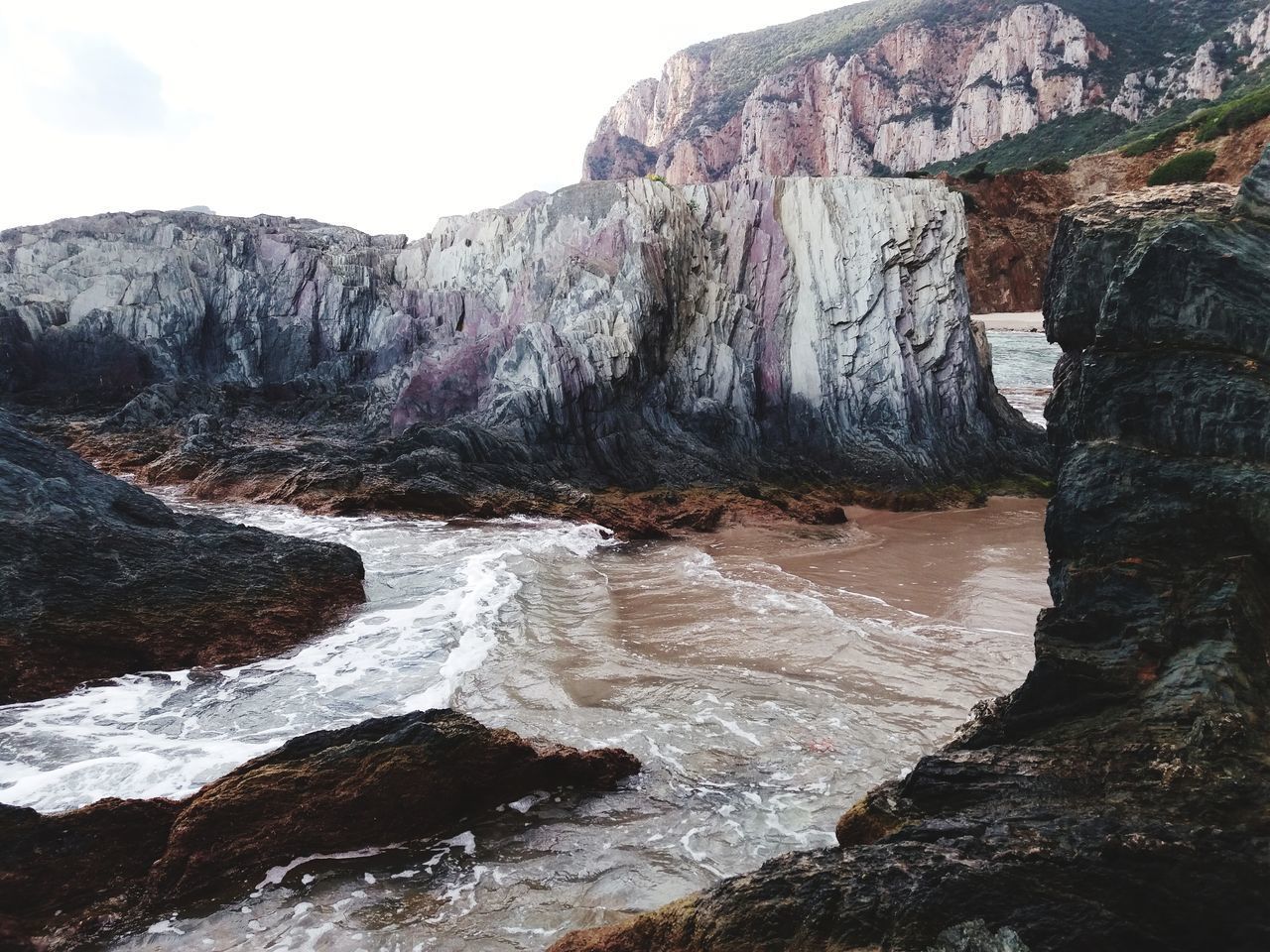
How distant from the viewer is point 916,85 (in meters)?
80.9

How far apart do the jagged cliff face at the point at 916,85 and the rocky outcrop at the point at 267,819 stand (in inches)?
3133

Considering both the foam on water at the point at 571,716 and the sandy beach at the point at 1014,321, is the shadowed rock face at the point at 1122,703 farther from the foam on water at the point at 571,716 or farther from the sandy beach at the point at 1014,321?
the sandy beach at the point at 1014,321

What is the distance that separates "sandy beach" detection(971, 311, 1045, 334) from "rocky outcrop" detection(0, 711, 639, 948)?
44.8m

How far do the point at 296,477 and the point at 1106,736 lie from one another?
15.6 meters

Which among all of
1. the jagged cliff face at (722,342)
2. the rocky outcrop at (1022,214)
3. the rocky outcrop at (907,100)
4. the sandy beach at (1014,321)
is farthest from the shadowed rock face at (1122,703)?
the rocky outcrop at (907,100)

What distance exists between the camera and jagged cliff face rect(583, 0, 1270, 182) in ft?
219

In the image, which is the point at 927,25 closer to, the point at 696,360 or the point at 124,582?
the point at 696,360

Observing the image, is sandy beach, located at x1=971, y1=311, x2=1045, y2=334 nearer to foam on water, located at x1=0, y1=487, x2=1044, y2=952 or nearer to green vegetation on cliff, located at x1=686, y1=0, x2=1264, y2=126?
foam on water, located at x1=0, y1=487, x2=1044, y2=952

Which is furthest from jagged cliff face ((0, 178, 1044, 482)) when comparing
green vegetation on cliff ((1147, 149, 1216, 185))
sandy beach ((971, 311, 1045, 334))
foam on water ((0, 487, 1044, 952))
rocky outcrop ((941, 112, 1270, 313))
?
rocky outcrop ((941, 112, 1270, 313))

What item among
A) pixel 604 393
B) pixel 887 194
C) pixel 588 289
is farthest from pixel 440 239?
pixel 887 194

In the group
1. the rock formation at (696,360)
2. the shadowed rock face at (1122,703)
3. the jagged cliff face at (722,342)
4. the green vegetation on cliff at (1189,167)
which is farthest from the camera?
the green vegetation on cliff at (1189,167)

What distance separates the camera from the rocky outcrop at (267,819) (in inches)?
151

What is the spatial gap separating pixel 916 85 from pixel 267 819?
9358 cm

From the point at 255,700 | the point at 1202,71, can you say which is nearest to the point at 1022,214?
the point at 1202,71
